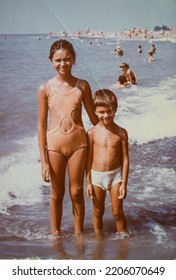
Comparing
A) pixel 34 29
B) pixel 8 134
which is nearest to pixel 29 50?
pixel 34 29

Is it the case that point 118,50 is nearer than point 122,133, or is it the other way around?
point 122,133

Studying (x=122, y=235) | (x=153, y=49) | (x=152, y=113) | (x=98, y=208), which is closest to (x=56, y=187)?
(x=98, y=208)

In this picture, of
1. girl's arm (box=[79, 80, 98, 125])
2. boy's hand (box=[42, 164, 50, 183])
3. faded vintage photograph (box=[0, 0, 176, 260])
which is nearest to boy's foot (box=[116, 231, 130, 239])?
faded vintage photograph (box=[0, 0, 176, 260])

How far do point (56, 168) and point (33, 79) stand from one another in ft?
1.31

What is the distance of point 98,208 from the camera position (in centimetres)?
189

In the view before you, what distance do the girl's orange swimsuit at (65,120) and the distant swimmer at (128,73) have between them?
0.24 m

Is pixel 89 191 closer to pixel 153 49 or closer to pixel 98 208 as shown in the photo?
pixel 98 208

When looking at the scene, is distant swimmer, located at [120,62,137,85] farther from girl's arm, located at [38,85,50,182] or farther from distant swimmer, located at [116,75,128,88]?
girl's arm, located at [38,85,50,182]

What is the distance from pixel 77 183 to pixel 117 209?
205mm

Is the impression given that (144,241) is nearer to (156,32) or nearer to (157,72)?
(157,72)

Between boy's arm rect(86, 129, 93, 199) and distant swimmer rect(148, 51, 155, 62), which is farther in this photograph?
distant swimmer rect(148, 51, 155, 62)

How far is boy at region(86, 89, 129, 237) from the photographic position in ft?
6.05

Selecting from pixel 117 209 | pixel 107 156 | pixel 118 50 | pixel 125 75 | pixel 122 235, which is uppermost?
pixel 118 50

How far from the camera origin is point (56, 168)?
186 cm
